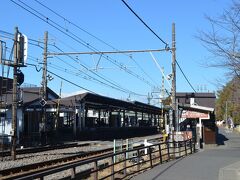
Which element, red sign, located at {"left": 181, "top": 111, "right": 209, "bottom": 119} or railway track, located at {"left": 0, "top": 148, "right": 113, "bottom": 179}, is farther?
red sign, located at {"left": 181, "top": 111, "right": 209, "bottom": 119}

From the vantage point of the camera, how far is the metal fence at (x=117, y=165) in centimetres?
1017

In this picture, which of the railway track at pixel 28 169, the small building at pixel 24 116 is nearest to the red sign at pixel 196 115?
the small building at pixel 24 116

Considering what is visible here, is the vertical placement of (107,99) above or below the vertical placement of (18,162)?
above

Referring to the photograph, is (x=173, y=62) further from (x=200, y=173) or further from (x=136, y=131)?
(x=136, y=131)

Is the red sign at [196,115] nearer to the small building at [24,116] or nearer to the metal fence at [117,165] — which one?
the metal fence at [117,165]

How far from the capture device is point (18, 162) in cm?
2206

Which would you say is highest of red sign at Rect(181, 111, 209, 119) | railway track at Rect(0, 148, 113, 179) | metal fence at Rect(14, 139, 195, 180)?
red sign at Rect(181, 111, 209, 119)

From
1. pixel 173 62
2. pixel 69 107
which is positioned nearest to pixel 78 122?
pixel 69 107

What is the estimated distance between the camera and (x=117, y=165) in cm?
1756

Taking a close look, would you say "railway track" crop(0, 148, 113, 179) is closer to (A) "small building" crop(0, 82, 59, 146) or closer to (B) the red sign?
(A) "small building" crop(0, 82, 59, 146)

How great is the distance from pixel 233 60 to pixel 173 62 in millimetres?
17279

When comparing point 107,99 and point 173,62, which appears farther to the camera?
point 107,99

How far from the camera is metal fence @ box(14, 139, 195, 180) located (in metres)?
10.2

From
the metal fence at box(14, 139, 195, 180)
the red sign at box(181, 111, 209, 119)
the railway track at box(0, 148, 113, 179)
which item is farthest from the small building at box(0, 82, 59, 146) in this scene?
the metal fence at box(14, 139, 195, 180)
